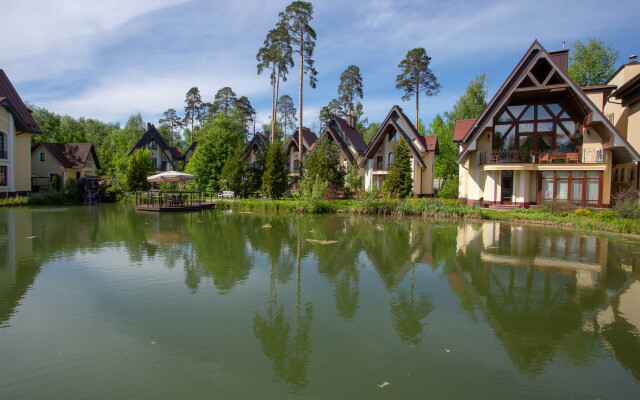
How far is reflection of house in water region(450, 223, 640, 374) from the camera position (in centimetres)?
506

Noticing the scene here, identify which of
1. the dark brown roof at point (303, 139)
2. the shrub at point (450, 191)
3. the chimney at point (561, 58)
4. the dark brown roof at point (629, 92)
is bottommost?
the shrub at point (450, 191)

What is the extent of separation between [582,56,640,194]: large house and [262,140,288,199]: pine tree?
20830mm

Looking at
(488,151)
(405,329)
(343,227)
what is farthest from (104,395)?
(488,151)

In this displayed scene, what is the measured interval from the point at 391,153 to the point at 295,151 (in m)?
10.2

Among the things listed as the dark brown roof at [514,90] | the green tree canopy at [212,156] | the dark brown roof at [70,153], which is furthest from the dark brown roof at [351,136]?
the dark brown roof at [70,153]

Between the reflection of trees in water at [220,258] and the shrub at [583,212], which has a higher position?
the shrub at [583,212]

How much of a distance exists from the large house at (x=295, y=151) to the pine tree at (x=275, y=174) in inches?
220

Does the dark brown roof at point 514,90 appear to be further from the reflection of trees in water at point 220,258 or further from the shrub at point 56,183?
the shrub at point 56,183

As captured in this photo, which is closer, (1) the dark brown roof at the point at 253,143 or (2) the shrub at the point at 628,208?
(2) the shrub at the point at 628,208

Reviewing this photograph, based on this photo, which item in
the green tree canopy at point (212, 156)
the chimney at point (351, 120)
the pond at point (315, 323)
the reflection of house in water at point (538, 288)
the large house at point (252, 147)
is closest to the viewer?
the pond at point (315, 323)

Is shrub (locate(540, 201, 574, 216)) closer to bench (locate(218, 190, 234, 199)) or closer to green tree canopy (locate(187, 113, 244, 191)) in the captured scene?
bench (locate(218, 190, 234, 199))

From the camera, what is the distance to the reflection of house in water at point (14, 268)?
244 inches

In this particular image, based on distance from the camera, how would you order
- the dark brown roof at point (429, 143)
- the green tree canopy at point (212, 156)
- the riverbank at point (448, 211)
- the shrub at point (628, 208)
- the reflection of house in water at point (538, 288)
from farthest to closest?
1. the green tree canopy at point (212, 156)
2. the dark brown roof at point (429, 143)
3. the shrub at point (628, 208)
4. the riverbank at point (448, 211)
5. the reflection of house in water at point (538, 288)

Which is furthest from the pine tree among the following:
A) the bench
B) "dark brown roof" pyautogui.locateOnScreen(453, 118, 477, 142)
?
"dark brown roof" pyautogui.locateOnScreen(453, 118, 477, 142)
